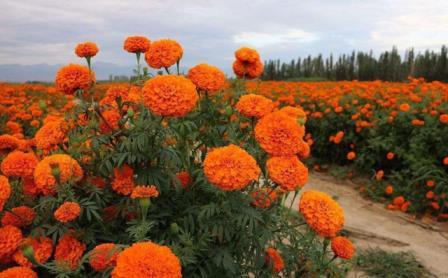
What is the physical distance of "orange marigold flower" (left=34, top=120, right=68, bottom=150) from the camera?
6.64 ft

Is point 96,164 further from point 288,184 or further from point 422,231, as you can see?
point 422,231

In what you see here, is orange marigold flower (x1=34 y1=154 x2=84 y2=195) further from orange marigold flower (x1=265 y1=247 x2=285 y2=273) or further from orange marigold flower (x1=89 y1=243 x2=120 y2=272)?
orange marigold flower (x1=265 y1=247 x2=285 y2=273)

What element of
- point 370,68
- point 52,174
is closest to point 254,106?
point 52,174

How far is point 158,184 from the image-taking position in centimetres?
183

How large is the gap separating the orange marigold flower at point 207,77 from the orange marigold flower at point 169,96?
0.32 metres

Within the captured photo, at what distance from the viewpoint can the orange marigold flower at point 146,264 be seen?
4.10ft

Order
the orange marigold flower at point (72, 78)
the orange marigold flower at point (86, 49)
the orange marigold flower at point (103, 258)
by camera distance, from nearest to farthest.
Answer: the orange marigold flower at point (103, 258) < the orange marigold flower at point (72, 78) < the orange marigold flower at point (86, 49)

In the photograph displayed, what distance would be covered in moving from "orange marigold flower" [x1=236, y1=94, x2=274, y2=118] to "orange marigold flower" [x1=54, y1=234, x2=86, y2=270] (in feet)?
3.06

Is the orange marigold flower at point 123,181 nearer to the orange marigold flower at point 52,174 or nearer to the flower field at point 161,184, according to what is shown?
the flower field at point 161,184

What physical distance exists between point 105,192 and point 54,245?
307 millimetres

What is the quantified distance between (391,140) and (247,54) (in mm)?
4311

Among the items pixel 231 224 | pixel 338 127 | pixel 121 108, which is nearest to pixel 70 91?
pixel 121 108

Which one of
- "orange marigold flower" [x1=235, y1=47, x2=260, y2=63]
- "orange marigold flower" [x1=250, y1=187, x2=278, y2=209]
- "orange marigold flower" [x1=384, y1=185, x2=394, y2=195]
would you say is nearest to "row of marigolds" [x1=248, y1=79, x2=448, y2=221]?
"orange marigold flower" [x1=384, y1=185, x2=394, y2=195]

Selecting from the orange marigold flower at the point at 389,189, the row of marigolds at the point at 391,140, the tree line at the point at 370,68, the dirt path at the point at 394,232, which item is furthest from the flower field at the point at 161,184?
the tree line at the point at 370,68
